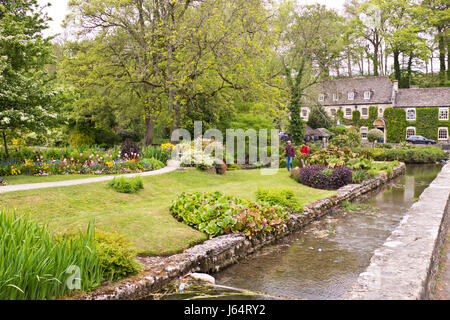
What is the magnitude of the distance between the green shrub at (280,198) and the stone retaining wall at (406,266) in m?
2.85

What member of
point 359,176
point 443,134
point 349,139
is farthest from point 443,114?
point 359,176

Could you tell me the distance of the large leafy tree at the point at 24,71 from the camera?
1010 cm

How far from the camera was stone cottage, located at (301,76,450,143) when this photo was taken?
4488 cm

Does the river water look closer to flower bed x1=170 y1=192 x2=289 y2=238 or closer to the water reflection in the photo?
the water reflection

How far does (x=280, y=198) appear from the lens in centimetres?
978

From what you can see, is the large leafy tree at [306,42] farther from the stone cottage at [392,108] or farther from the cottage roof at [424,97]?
the cottage roof at [424,97]

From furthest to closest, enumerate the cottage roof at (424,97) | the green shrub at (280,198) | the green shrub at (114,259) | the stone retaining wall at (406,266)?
the cottage roof at (424,97) < the green shrub at (280,198) < the green shrub at (114,259) < the stone retaining wall at (406,266)

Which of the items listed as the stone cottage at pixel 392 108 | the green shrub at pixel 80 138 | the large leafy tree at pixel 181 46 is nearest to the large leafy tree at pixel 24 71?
the large leafy tree at pixel 181 46

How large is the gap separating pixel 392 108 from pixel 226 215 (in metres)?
45.7

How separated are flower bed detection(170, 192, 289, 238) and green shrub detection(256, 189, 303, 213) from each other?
27.2 inches

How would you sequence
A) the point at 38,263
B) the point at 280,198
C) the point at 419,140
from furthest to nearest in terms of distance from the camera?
the point at 419,140
the point at 280,198
the point at 38,263

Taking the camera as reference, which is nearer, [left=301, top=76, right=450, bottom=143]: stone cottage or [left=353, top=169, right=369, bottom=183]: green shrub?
[left=353, top=169, right=369, bottom=183]: green shrub

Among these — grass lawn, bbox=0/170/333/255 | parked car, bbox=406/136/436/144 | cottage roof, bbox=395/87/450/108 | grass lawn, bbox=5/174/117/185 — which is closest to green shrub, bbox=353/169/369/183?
grass lawn, bbox=0/170/333/255

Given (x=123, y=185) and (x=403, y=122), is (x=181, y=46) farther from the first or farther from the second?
(x=403, y=122)
